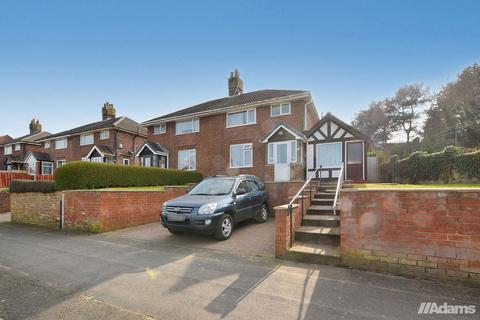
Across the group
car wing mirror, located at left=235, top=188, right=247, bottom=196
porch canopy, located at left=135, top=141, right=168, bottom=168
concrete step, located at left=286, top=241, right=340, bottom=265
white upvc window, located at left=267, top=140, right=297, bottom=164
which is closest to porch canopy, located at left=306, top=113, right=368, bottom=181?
white upvc window, located at left=267, top=140, right=297, bottom=164

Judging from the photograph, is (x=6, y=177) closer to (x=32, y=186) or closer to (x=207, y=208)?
(x=32, y=186)

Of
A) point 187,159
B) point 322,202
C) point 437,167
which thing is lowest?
point 322,202

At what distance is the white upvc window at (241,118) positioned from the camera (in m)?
18.1

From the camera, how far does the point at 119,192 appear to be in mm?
9250

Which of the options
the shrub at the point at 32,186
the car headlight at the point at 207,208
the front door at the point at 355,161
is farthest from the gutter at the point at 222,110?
the shrub at the point at 32,186

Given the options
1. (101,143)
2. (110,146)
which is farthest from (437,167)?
(101,143)

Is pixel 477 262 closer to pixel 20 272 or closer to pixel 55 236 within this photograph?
pixel 20 272

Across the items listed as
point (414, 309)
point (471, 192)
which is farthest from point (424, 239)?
point (414, 309)

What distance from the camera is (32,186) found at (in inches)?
417

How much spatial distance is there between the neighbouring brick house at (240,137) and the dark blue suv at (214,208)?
23.5ft

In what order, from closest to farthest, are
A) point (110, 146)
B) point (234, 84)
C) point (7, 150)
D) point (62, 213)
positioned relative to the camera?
point (62, 213)
point (234, 84)
point (110, 146)
point (7, 150)

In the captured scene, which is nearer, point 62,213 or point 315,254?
point 315,254

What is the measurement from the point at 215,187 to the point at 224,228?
1.55m

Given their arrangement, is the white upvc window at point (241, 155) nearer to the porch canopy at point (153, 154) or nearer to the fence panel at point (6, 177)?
the porch canopy at point (153, 154)
